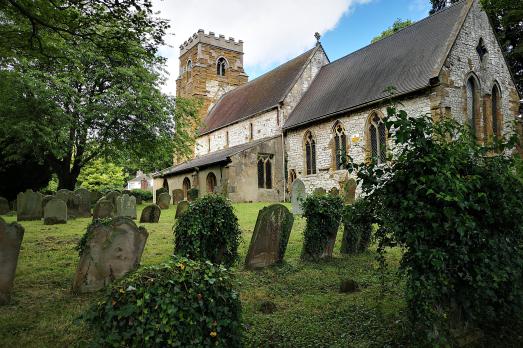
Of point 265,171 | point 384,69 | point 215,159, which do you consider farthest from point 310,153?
point 215,159

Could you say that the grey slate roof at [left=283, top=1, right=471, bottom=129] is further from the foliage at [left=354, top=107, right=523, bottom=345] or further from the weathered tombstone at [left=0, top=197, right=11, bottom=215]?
the weathered tombstone at [left=0, top=197, right=11, bottom=215]

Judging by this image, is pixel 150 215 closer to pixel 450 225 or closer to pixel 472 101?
pixel 450 225

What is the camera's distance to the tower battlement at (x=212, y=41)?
3541cm

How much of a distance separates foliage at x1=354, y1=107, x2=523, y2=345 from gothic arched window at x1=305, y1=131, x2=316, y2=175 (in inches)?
682

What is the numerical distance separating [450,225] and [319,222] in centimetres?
394

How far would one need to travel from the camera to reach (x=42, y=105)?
56.2 ft

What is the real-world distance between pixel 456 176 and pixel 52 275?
6.03m

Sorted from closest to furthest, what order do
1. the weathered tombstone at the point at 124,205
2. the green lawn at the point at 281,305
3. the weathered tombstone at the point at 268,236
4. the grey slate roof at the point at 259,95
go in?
the green lawn at the point at 281,305, the weathered tombstone at the point at 268,236, the weathered tombstone at the point at 124,205, the grey slate roof at the point at 259,95

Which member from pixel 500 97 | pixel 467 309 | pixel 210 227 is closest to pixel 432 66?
pixel 500 97

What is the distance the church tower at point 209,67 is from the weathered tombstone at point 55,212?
858 inches

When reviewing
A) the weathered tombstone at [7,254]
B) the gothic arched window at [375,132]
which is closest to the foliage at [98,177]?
the gothic arched window at [375,132]

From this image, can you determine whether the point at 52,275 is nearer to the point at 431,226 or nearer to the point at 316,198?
the point at 316,198

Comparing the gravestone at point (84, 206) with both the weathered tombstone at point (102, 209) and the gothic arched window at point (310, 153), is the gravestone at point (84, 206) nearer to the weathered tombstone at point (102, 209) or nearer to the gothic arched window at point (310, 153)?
the weathered tombstone at point (102, 209)

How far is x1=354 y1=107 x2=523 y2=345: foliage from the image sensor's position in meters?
3.15
